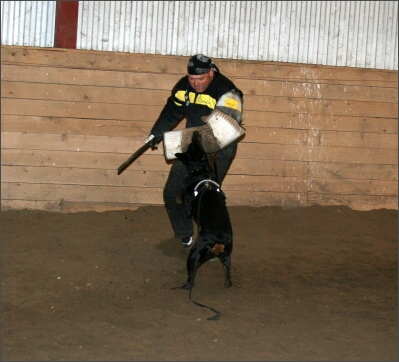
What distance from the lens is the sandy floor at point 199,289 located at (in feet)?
16.4

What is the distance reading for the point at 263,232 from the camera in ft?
26.1

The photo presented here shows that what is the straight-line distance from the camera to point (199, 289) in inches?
245

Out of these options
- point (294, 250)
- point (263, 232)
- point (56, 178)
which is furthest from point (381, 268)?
point (56, 178)

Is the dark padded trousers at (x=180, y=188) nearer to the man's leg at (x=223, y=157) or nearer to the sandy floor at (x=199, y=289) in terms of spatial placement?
the man's leg at (x=223, y=157)

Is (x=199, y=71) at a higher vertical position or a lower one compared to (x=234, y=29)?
lower

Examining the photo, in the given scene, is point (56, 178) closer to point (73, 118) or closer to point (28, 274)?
point (73, 118)

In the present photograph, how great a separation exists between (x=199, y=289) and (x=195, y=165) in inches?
47.4

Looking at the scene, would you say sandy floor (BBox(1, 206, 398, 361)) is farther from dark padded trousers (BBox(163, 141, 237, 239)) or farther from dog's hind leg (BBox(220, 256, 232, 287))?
dark padded trousers (BBox(163, 141, 237, 239))

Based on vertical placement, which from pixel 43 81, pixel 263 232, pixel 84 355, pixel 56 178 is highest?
pixel 43 81

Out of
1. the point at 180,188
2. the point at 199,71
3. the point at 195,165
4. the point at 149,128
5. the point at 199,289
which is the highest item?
the point at 199,71

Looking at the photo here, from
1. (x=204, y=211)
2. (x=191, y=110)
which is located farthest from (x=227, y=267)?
(x=191, y=110)

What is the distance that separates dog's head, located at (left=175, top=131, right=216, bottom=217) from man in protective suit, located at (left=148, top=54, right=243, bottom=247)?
0.25 m

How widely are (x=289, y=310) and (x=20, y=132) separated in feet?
13.4

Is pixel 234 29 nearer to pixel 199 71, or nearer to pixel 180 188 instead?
pixel 199 71
